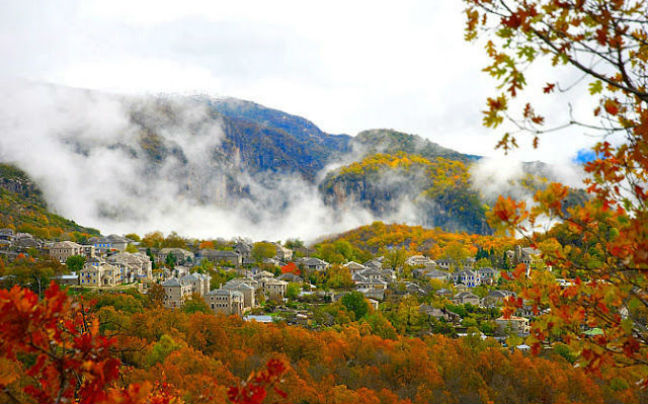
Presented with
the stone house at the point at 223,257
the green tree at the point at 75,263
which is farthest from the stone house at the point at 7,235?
the stone house at the point at 223,257

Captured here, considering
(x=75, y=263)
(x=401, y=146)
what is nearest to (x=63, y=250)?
(x=75, y=263)

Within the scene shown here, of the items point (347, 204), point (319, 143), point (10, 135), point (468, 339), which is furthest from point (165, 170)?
point (468, 339)

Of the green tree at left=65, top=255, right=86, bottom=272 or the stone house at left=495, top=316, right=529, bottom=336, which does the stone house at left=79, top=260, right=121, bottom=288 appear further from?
the stone house at left=495, top=316, right=529, bottom=336

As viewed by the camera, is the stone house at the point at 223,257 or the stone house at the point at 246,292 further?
the stone house at the point at 223,257

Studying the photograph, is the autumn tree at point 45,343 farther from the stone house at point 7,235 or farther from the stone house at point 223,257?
the stone house at point 223,257

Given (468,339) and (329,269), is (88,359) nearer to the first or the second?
(468,339)

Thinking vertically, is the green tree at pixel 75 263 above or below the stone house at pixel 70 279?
above

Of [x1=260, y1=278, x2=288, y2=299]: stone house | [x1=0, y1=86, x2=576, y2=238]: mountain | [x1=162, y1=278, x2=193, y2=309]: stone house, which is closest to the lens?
[x1=162, y1=278, x2=193, y2=309]: stone house

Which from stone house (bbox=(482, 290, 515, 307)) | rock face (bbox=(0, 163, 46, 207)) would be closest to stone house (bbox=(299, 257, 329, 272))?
stone house (bbox=(482, 290, 515, 307))
